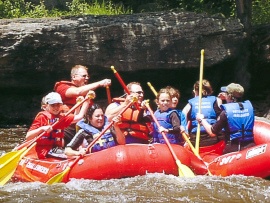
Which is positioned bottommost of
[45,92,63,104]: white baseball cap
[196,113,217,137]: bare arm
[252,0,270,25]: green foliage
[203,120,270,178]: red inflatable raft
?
[203,120,270,178]: red inflatable raft

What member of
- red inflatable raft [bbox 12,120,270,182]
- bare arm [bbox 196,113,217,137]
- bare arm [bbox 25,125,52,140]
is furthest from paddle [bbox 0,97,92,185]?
bare arm [bbox 196,113,217,137]

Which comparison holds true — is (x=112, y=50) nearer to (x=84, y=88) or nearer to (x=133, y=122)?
(x=84, y=88)

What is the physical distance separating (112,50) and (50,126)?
13.7 ft

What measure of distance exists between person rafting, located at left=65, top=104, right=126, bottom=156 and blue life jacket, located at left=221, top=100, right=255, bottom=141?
3.82ft

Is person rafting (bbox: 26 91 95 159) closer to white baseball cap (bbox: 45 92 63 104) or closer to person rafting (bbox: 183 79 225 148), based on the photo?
white baseball cap (bbox: 45 92 63 104)

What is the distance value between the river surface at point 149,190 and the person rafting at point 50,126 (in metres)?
0.60

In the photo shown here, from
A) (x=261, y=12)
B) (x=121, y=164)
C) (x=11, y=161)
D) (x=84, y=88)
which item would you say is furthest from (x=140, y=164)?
(x=261, y=12)

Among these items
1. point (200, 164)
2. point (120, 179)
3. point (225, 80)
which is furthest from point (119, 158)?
point (225, 80)

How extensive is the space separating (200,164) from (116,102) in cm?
126

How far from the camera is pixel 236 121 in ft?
21.3

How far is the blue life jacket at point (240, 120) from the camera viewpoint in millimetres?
6469

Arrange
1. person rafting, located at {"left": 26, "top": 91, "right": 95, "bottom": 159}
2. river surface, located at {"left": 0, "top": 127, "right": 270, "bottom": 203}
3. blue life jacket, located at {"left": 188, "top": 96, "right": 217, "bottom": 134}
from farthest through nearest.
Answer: blue life jacket, located at {"left": 188, "top": 96, "right": 217, "bottom": 134}
person rafting, located at {"left": 26, "top": 91, "right": 95, "bottom": 159}
river surface, located at {"left": 0, "top": 127, "right": 270, "bottom": 203}

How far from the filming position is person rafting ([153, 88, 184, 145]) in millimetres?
6746

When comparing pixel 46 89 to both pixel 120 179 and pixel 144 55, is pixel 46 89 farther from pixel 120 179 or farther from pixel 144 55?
pixel 120 179
